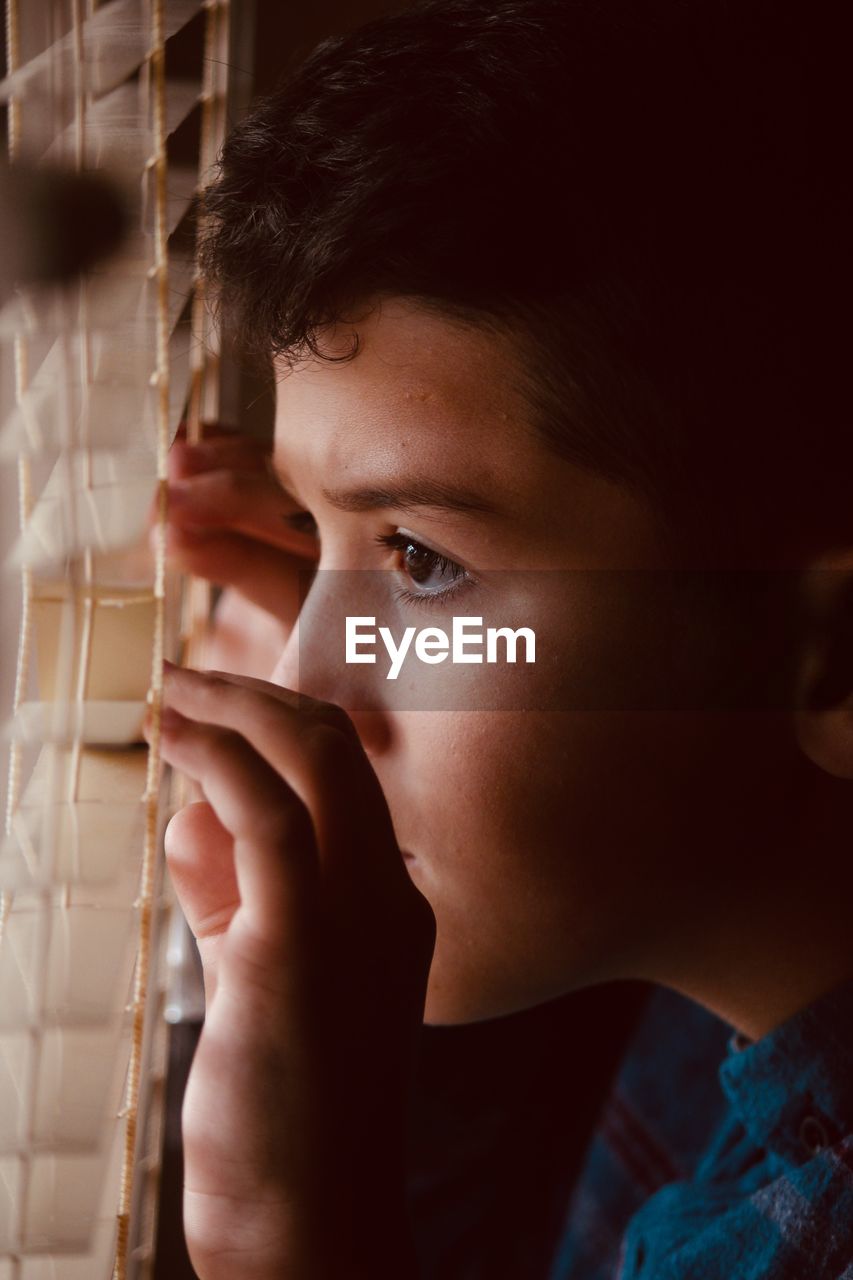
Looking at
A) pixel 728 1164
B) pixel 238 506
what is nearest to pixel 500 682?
pixel 238 506

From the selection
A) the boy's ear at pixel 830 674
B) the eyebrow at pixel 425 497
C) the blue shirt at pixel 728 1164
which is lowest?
the blue shirt at pixel 728 1164

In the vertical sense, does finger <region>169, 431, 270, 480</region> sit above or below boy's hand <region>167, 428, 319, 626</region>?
above

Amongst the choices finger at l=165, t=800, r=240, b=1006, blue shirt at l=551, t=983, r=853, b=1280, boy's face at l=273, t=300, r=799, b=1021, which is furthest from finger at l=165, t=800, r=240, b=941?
blue shirt at l=551, t=983, r=853, b=1280

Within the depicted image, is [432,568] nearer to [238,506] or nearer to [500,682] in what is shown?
[500,682]

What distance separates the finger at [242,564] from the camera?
2.80 ft

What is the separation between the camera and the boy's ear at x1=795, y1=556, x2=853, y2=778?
61 centimetres

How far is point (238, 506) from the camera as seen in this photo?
84 cm

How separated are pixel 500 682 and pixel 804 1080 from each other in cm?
36

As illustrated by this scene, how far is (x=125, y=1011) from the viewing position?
0.52 metres

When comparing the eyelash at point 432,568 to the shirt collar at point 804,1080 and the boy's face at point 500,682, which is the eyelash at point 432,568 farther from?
the shirt collar at point 804,1080

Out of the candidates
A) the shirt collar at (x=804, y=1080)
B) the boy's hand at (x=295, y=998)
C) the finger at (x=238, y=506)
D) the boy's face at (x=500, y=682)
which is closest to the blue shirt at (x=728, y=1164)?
the shirt collar at (x=804, y=1080)

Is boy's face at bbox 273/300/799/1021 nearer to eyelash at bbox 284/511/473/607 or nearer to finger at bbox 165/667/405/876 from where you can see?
eyelash at bbox 284/511/473/607

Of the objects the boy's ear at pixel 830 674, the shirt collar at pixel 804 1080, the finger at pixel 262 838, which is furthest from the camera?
the shirt collar at pixel 804 1080

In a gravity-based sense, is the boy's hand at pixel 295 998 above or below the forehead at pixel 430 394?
below
